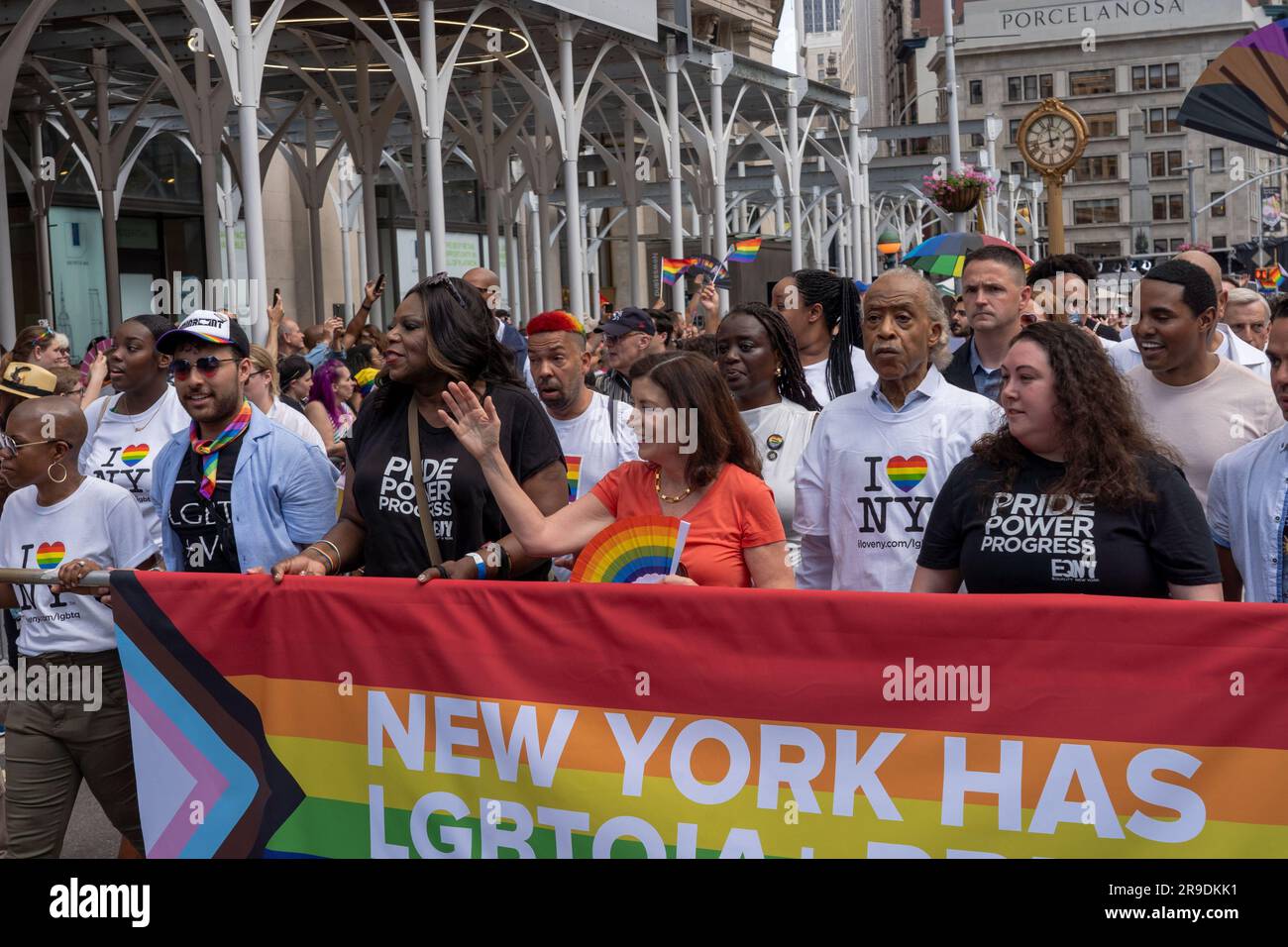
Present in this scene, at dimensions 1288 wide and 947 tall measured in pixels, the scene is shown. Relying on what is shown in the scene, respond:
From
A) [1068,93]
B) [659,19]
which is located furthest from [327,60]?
Result: [1068,93]

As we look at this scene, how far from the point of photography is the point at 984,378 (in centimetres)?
626

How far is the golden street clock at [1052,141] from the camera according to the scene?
3003cm

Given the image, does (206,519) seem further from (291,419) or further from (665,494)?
(291,419)

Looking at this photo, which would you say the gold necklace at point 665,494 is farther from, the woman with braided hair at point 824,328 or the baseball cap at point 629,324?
the baseball cap at point 629,324

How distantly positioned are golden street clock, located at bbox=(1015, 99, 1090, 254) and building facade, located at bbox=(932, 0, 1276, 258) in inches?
3538

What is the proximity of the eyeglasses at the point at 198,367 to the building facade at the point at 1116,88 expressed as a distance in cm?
11890

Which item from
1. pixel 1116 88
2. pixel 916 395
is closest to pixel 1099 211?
pixel 1116 88

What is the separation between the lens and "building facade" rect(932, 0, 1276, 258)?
118 meters

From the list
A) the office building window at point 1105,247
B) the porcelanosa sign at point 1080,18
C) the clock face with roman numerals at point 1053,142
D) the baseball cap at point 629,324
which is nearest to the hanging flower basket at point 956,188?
the clock face with roman numerals at point 1053,142

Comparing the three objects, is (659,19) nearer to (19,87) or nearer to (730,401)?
→ (19,87)

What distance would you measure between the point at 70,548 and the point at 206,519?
0.49 meters
